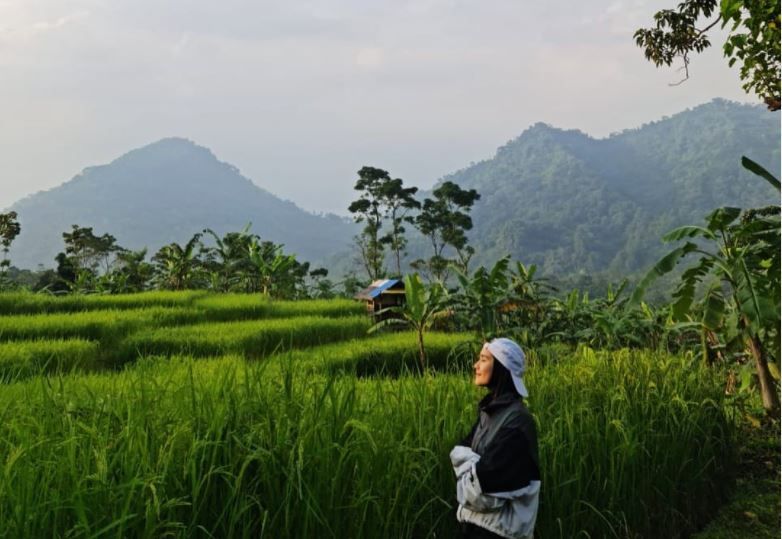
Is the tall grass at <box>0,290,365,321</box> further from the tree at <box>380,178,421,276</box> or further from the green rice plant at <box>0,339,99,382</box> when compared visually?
the tree at <box>380,178,421,276</box>

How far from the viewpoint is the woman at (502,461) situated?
255cm

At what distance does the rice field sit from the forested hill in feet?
→ 261

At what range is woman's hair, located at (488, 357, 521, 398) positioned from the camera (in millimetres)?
2637

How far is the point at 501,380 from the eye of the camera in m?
2.65

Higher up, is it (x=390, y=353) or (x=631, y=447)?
(x=631, y=447)

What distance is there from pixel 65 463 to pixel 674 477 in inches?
156

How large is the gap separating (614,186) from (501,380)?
→ 471 ft

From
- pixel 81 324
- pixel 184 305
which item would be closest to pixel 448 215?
pixel 184 305

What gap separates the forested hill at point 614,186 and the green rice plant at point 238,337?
73.3m

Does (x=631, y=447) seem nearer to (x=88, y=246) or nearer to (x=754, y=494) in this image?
(x=754, y=494)

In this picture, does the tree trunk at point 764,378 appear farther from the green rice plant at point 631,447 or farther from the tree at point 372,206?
the tree at point 372,206

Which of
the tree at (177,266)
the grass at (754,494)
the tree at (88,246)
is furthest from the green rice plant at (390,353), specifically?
the tree at (88,246)

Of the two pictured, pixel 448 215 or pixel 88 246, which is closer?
pixel 448 215

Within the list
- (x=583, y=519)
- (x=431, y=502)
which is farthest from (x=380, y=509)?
(x=583, y=519)
